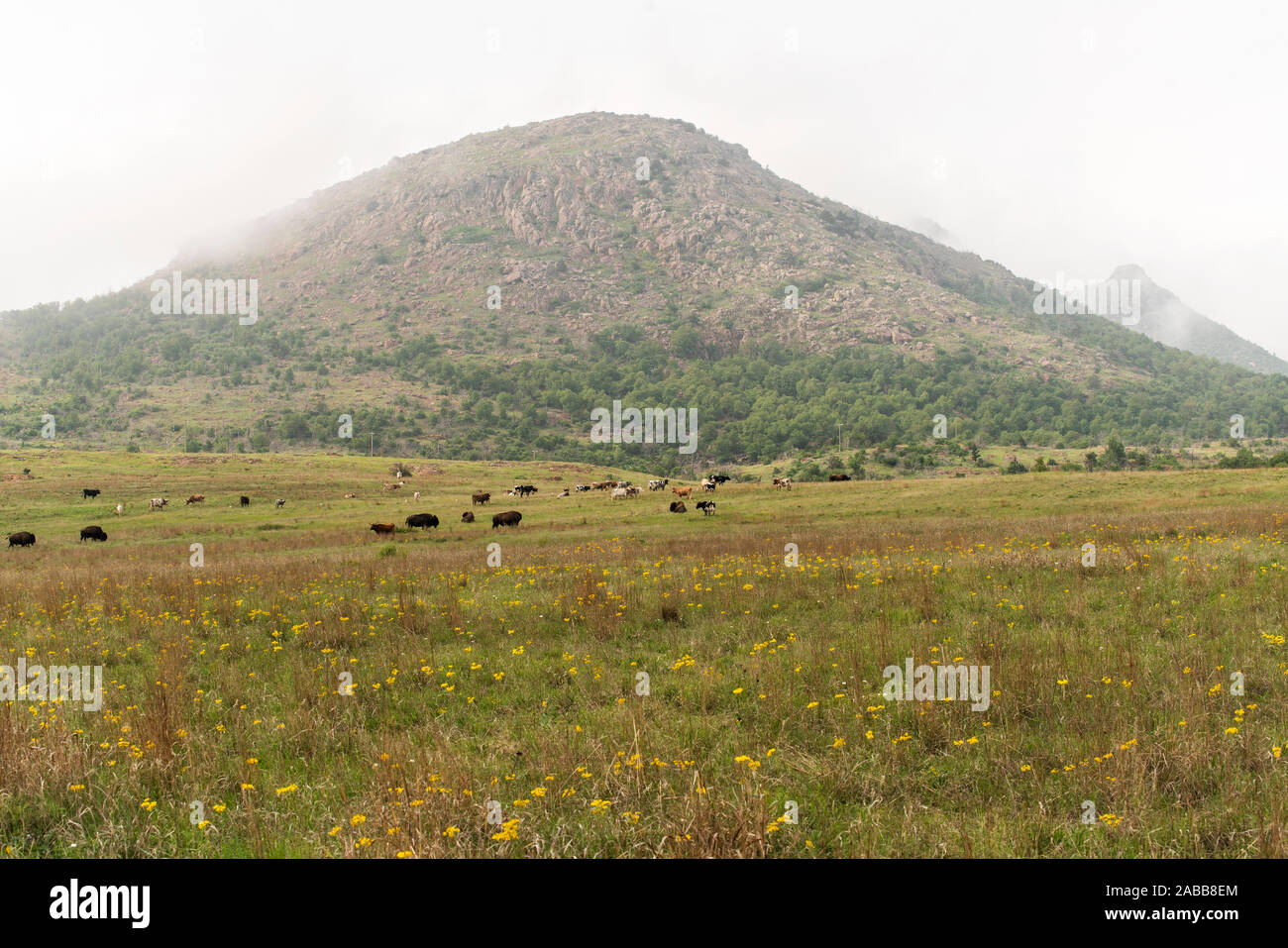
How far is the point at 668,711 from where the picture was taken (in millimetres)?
7879

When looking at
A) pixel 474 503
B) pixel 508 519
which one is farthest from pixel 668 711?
pixel 474 503

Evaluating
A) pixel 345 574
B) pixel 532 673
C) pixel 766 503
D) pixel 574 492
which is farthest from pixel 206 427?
pixel 532 673

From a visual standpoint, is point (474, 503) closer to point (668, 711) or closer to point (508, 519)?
point (508, 519)

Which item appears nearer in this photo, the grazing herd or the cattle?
the grazing herd

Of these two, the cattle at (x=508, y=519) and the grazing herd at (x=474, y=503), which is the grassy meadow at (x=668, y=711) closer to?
the grazing herd at (x=474, y=503)

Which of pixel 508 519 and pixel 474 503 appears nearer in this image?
pixel 508 519

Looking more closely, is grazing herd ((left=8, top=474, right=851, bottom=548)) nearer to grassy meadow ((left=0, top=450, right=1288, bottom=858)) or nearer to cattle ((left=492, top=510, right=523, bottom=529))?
cattle ((left=492, top=510, right=523, bottom=529))

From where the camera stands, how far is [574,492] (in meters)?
72.6

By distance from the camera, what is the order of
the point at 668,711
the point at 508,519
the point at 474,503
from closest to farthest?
the point at 668,711 → the point at 508,519 → the point at 474,503

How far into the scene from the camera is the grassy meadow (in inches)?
202

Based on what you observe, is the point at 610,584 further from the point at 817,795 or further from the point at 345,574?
the point at 817,795

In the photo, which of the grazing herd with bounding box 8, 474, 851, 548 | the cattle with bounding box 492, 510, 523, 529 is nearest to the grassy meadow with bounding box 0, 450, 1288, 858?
the grazing herd with bounding box 8, 474, 851, 548

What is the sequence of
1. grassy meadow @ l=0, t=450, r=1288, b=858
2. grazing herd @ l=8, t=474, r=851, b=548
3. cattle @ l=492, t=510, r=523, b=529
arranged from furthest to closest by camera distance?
cattle @ l=492, t=510, r=523, b=529
grazing herd @ l=8, t=474, r=851, b=548
grassy meadow @ l=0, t=450, r=1288, b=858
